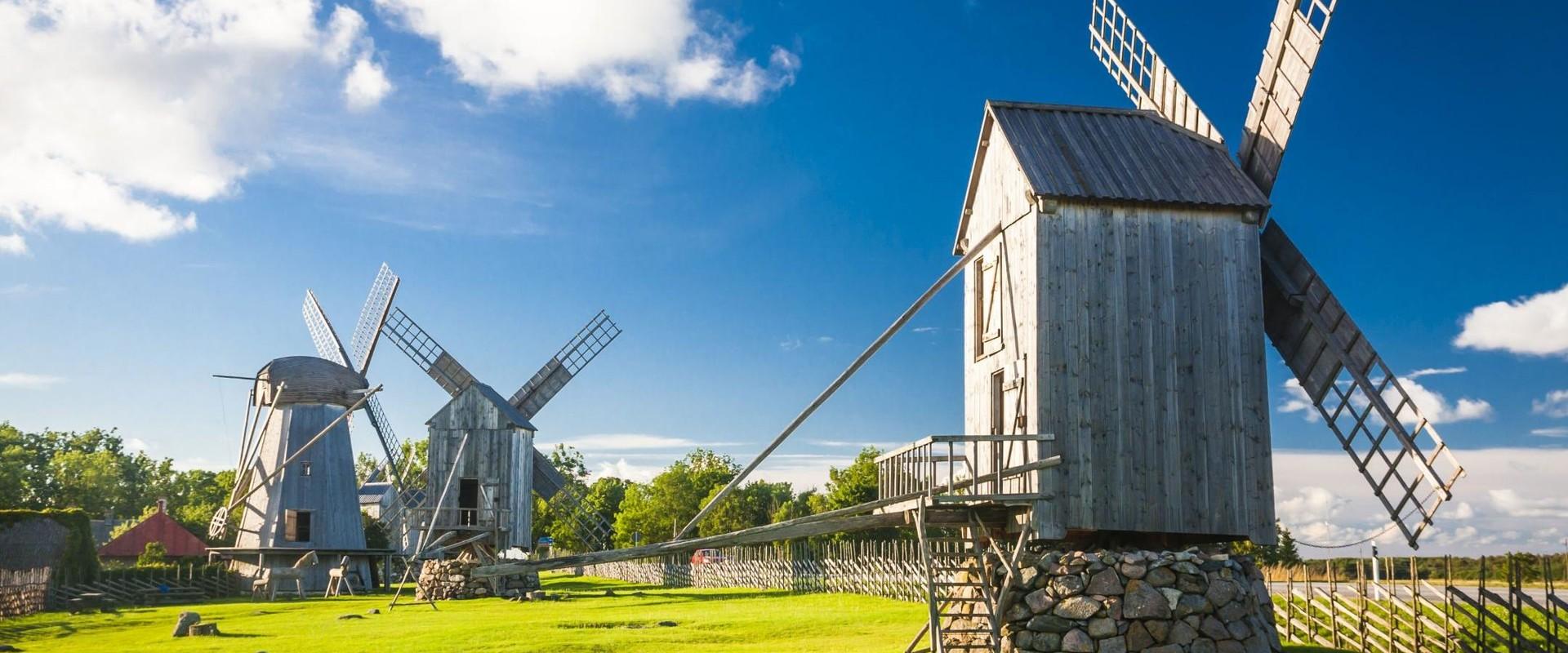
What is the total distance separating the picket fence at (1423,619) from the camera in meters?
15.4

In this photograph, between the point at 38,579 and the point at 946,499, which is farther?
the point at 38,579

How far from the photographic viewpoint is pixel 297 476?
41312 millimetres

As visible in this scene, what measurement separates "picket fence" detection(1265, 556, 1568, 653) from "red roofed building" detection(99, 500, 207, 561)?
51.5 metres

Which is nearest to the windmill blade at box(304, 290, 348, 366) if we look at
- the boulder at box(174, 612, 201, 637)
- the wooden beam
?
the boulder at box(174, 612, 201, 637)

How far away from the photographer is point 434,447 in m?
37.5

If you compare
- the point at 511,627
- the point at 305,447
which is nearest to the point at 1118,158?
→ the point at 511,627

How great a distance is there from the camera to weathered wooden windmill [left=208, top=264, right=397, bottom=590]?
41031 millimetres

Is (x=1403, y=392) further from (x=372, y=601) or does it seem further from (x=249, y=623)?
(x=372, y=601)

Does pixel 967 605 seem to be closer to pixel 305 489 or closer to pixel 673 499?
pixel 305 489

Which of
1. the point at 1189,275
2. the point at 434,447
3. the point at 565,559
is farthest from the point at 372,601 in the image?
the point at 1189,275

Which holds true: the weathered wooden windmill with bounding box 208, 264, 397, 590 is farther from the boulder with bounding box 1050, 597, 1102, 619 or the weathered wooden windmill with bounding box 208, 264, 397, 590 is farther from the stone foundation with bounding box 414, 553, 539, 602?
the boulder with bounding box 1050, 597, 1102, 619

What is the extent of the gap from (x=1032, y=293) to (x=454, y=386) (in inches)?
1148

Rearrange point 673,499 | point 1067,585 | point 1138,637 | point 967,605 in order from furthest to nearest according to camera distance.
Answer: point 673,499 → point 967,605 → point 1067,585 → point 1138,637

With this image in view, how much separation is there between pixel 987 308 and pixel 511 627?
430 inches
